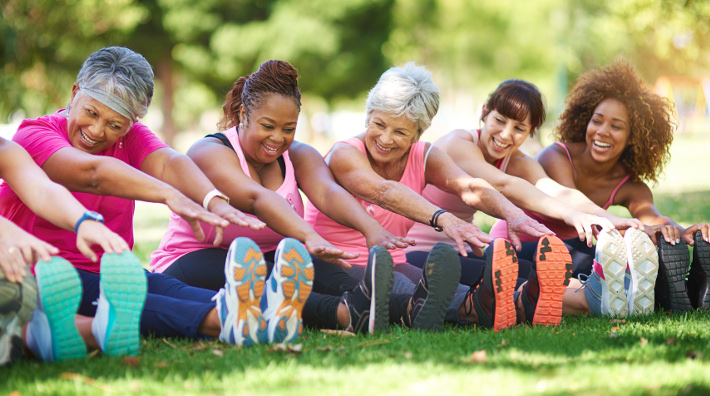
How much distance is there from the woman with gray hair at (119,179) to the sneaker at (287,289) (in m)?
0.22

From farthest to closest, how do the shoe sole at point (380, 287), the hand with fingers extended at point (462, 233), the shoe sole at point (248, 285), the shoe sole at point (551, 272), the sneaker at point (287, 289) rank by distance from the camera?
1. the hand with fingers extended at point (462, 233)
2. the shoe sole at point (551, 272)
3. the shoe sole at point (380, 287)
4. the sneaker at point (287, 289)
5. the shoe sole at point (248, 285)

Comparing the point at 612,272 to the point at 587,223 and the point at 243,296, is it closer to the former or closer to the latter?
the point at 587,223

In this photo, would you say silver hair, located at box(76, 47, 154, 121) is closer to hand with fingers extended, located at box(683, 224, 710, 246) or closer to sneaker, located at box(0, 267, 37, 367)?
sneaker, located at box(0, 267, 37, 367)

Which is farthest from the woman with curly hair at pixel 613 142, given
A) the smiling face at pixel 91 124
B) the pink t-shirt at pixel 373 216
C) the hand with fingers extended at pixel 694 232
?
the smiling face at pixel 91 124

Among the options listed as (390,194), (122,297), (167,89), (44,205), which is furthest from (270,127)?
(167,89)

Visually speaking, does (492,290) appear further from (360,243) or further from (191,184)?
(191,184)

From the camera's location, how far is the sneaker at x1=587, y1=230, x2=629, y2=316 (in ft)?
13.3

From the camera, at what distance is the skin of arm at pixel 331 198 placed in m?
3.99

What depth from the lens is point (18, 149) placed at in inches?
132

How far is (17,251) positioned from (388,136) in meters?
2.31

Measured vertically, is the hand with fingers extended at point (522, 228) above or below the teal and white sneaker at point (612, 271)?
above

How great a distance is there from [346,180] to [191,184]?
1.07 metres

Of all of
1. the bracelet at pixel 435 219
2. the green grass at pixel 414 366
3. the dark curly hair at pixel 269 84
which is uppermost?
the dark curly hair at pixel 269 84

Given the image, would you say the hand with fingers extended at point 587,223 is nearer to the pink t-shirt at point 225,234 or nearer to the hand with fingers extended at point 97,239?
the pink t-shirt at point 225,234
